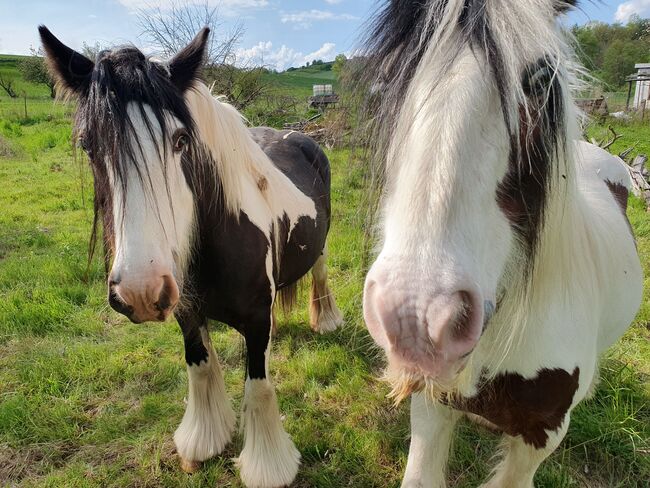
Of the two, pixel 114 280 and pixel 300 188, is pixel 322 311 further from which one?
pixel 114 280

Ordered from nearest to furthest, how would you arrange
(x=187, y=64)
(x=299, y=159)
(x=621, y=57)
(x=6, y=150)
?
(x=187, y=64), (x=299, y=159), (x=6, y=150), (x=621, y=57)

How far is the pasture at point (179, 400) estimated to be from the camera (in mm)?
2264

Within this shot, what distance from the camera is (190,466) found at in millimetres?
2352

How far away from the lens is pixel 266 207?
2424mm

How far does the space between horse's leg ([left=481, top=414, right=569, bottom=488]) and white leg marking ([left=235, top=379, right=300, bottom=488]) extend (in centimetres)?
110

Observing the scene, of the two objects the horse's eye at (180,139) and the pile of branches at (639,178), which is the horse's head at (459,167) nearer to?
the horse's eye at (180,139)

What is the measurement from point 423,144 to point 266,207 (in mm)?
1606

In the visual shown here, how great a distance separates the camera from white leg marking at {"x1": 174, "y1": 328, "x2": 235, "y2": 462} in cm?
240

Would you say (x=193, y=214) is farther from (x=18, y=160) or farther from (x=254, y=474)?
(x=18, y=160)

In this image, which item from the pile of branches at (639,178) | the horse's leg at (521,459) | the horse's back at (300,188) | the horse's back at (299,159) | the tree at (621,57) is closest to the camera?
the horse's leg at (521,459)

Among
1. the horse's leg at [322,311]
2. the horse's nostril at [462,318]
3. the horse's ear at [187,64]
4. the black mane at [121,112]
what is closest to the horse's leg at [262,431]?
the black mane at [121,112]

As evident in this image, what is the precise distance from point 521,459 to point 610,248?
38.4 inches

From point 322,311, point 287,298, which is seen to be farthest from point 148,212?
point 322,311

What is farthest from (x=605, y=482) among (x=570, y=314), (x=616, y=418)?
(x=570, y=314)
